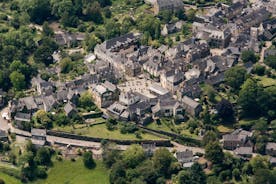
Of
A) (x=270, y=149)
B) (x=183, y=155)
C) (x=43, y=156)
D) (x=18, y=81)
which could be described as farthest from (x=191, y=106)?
(x=18, y=81)

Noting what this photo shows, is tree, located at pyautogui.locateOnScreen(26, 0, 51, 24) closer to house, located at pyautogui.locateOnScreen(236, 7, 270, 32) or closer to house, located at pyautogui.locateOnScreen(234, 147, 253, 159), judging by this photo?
house, located at pyautogui.locateOnScreen(236, 7, 270, 32)

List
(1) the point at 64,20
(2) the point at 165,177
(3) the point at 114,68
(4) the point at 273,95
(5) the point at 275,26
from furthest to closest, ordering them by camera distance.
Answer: (1) the point at 64,20 < (5) the point at 275,26 < (3) the point at 114,68 < (4) the point at 273,95 < (2) the point at 165,177

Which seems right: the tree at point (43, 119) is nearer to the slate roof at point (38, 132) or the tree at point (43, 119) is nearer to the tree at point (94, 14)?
the slate roof at point (38, 132)

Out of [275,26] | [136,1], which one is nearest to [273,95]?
[275,26]

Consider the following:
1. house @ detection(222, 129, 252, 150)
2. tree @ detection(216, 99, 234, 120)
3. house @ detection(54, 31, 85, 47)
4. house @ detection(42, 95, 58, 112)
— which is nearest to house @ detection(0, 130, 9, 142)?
house @ detection(42, 95, 58, 112)

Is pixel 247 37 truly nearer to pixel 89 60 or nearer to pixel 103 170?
pixel 89 60

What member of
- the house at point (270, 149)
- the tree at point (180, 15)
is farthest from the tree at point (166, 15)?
the house at point (270, 149)

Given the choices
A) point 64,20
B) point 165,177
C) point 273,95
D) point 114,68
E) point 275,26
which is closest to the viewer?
point 165,177
